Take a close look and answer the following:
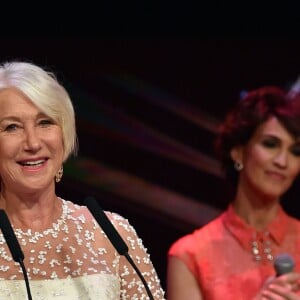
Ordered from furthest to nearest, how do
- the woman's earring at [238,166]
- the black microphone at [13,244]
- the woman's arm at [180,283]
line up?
1. the woman's earring at [238,166]
2. the woman's arm at [180,283]
3. the black microphone at [13,244]

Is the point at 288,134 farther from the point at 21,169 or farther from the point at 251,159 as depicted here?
the point at 21,169

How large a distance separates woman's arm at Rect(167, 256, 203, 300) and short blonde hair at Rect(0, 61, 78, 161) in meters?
0.67

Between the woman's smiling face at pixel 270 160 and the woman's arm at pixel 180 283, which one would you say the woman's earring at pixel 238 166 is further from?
the woman's arm at pixel 180 283

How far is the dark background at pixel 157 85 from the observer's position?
264 centimetres

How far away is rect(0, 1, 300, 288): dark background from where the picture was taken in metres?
2.64

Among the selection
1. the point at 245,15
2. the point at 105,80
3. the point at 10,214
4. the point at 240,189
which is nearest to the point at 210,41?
the point at 245,15

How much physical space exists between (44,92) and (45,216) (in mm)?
273

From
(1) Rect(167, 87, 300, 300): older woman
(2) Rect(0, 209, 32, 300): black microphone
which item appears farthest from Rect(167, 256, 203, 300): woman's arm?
(2) Rect(0, 209, 32, 300): black microphone

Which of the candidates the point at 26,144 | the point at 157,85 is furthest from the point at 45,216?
the point at 157,85

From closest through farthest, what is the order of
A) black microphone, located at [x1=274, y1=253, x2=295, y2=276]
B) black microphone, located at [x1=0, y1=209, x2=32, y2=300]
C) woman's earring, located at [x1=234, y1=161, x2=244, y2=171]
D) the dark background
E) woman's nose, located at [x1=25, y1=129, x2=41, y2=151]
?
black microphone, located at [x1=0, y1=209, x2=32, y2=300]
woman's nose, located at [x1=25, y1=129, x2=41, y2=151]
black microphone, located at [x1=274, y1=253, x2=295, y2=276]
woman's earring, located at [x1=234, y1=161, x2=244, y2=171]
the dark background

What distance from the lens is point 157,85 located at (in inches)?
106

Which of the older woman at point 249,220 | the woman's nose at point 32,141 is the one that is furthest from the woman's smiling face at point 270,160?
the woman's nose at point 32,141

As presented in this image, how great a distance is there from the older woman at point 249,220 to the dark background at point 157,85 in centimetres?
27

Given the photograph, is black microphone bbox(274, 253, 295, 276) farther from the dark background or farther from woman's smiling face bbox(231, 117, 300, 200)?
the dark background
